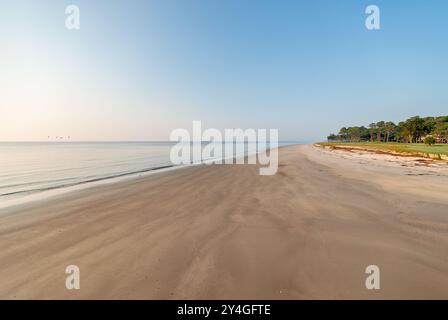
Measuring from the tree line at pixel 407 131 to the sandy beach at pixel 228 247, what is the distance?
2629 inches

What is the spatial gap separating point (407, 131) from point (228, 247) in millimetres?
116910

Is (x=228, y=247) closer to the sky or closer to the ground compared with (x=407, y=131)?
closer to the ground

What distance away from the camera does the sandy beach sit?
3.19 metres

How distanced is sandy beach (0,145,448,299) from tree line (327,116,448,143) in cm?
6677

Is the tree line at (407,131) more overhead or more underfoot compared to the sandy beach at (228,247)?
more overhead

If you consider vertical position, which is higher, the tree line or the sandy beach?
the tree line

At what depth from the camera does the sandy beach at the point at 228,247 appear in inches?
126

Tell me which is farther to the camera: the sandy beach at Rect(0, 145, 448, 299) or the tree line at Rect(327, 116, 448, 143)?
the tree line at Rect(327, 116, 448, 143)

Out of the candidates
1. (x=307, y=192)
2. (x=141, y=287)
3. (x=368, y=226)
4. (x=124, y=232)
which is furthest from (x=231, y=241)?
(x=307, y=192)

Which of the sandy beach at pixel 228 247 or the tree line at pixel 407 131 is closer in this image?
the sandy beach at pixel 228 247

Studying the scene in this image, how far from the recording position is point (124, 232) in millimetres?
5367

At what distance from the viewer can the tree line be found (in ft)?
276

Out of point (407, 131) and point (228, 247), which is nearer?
point (228, 247)

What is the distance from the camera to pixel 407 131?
87.6 m
